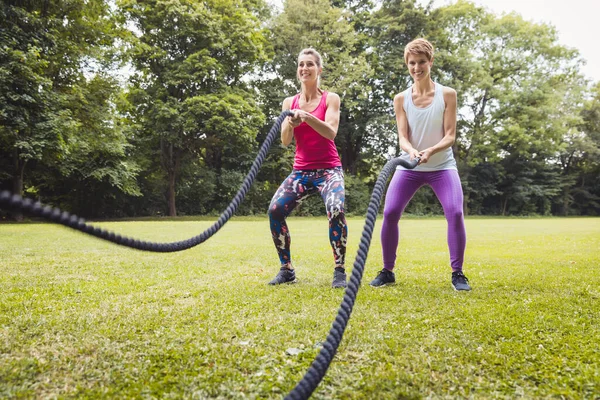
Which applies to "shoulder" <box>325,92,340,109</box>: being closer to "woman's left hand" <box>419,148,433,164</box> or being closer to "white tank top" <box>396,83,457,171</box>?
"white tank top" <box>396,83,457,171</box>

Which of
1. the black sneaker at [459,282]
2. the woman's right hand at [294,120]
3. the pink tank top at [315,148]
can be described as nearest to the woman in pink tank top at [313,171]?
the pink tank top at [315,148]

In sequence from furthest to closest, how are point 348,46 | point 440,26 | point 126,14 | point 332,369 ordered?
point 440,26 → point 348,46 → point 126,14 → point 332,369

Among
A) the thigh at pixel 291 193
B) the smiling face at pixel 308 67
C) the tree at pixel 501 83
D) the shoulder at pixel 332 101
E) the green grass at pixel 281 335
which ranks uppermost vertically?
the tree at pixel 501 83

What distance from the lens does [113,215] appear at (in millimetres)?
24609

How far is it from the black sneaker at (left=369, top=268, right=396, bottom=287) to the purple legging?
52 mm

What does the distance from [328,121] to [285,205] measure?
0.87 meters

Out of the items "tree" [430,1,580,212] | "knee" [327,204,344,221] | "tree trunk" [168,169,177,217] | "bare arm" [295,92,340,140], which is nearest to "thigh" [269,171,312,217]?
"knee" [327,204,344,221]

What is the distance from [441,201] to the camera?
387 centimetres

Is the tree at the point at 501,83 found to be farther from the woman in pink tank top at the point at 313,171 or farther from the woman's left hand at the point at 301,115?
the woman's left hand at the point at 301,115

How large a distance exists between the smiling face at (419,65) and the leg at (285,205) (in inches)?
54.0

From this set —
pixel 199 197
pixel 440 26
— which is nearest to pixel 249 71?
pixel 199 197

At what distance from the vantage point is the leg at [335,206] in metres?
3.81

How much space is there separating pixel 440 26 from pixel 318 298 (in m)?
29.7

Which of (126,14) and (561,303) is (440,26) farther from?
(561,303)
